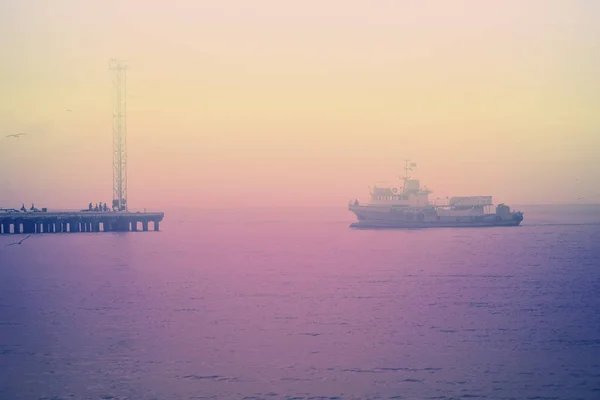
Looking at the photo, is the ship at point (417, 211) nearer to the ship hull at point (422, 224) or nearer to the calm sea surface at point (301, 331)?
the ship hull at point (422, 224)

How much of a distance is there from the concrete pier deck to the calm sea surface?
48.2m

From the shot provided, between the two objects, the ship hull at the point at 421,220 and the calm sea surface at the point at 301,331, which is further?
the ship hull at the point at 421,220

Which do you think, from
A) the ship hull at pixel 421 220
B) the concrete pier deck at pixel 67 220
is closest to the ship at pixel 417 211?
the ship hull at pixel 421 220

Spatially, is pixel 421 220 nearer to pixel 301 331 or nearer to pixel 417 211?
pixel 417 211

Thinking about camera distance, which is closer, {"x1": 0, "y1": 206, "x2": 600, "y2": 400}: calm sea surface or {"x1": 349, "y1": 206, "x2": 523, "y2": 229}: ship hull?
{"x1": 0, "y1": 206, "x2": 600, "y2": 400}: calm sea surface

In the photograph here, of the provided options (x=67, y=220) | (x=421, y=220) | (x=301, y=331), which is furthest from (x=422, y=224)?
(x=301, y=331)

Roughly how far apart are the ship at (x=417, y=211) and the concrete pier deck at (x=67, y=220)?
38.2 metres

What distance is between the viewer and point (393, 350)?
26109 millimetres

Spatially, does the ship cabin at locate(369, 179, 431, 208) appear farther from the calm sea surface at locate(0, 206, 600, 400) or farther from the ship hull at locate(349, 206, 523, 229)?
the calm sea surface at locate(0, 206, 600, 400)

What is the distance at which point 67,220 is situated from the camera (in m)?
104

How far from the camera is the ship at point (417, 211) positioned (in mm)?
119875

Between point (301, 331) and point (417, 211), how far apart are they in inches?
3662

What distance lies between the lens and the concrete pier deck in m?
102

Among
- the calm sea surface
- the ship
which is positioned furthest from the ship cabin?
the calm sea surface
